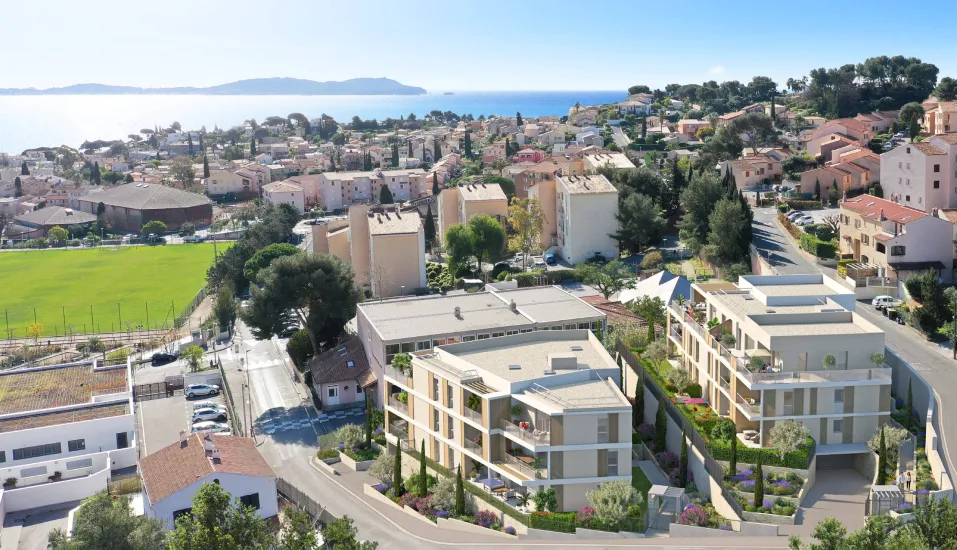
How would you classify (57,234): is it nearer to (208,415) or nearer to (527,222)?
(527,222)

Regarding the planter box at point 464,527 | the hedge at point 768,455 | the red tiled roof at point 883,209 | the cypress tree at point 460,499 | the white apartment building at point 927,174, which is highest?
the white apartment building at point 927,174

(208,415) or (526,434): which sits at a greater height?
(526,434)

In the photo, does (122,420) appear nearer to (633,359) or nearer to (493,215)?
(633,359)

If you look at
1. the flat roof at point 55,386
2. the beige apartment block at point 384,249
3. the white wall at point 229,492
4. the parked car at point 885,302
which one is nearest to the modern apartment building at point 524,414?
the white wall at point 229,492

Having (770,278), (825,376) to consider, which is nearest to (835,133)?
(770,278)

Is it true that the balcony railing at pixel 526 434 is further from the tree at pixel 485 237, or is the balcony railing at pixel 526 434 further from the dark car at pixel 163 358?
the tree at pixel 485 237

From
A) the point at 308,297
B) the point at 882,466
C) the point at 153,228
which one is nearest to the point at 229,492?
the point at 308,297
